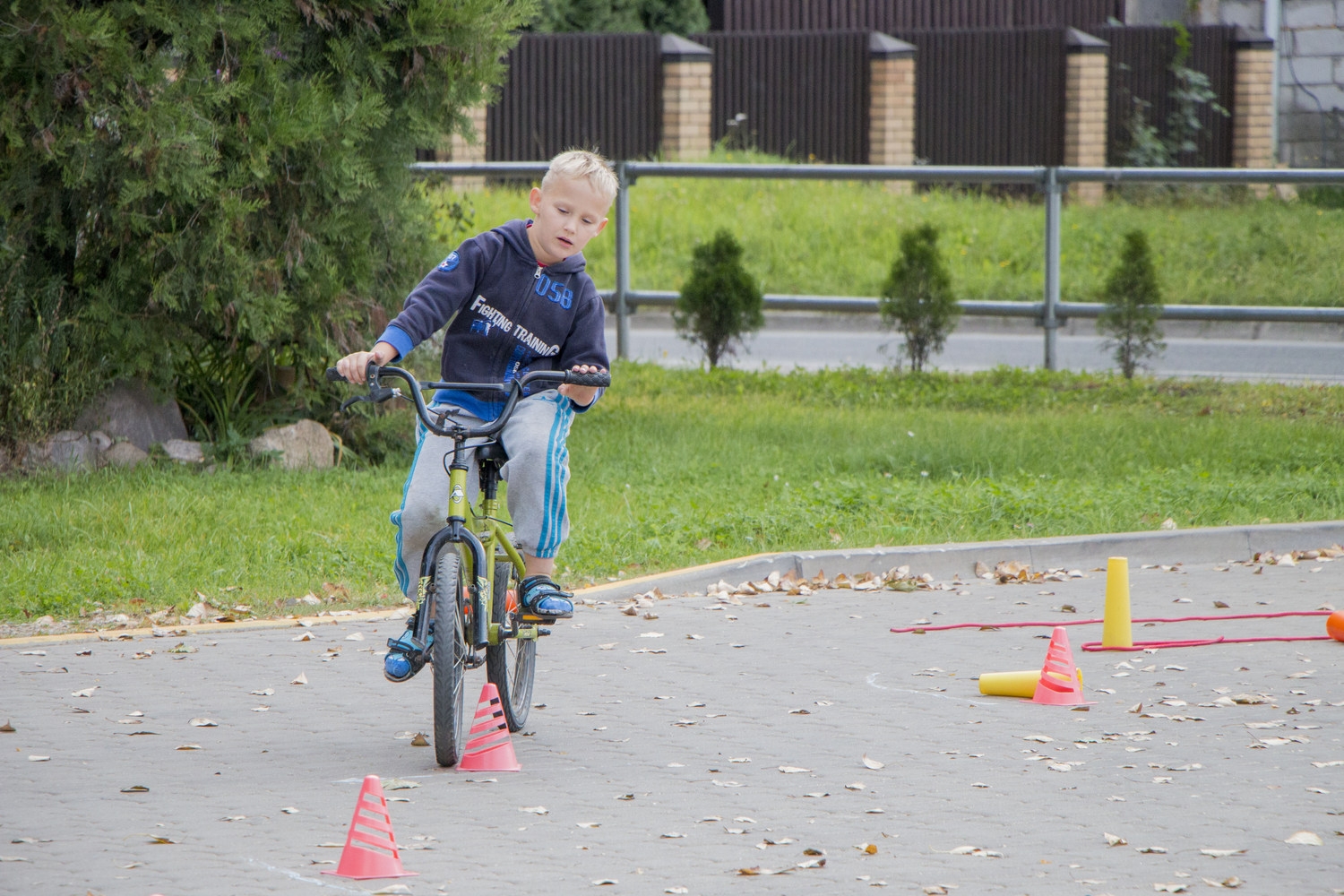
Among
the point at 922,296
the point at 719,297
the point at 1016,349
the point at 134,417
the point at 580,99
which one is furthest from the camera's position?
the point at 580,99

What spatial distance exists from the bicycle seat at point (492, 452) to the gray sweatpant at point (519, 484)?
20 millimetres

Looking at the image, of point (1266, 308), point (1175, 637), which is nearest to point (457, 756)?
point (1175, 637)

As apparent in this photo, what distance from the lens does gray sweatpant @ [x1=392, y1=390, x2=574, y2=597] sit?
521cm

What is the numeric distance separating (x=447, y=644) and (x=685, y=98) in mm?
23355

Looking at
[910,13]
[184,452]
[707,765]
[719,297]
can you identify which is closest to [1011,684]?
[707,765]

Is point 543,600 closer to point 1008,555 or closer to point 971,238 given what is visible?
point 1008,555

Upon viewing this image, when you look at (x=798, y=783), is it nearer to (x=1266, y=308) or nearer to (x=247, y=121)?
(x=247, y=121)

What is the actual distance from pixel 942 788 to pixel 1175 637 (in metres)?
2.57

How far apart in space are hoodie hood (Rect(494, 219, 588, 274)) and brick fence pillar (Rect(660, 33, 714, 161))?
870 inches

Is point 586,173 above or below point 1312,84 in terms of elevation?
below

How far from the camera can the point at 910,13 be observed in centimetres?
3256

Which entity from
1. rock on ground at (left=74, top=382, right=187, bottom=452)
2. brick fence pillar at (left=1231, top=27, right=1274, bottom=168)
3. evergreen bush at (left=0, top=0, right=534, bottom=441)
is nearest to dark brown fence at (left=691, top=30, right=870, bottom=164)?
brick fence pillar at (left=1231, top=27, right=1274, bottom=168)

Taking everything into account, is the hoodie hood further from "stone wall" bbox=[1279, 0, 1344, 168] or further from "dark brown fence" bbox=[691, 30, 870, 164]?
"stone wall" bbox=[1279, 0, 1344, 168]

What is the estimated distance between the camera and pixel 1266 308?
1427 centimetres
